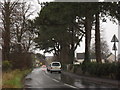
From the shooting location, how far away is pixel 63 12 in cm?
2780

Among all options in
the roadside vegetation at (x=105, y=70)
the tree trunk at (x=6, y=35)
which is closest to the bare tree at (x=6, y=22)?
the tree trunk at (x=6, y=35)

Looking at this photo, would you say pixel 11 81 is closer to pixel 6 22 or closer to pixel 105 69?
pixel 105 69

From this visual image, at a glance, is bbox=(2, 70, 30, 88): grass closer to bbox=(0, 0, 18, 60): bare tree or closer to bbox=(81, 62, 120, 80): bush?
bbox=(81, 62, 120, 80): bush

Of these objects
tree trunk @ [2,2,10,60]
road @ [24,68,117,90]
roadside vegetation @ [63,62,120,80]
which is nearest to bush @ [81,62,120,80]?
roadside vegetation @ [63,62,120,80]

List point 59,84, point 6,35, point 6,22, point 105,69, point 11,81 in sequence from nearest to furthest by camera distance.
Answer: point 11,81 < point 59,84 < point 105,69 < point 6,35 < point 6,22

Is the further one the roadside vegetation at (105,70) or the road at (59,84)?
the roadside vegetation at (105,70)

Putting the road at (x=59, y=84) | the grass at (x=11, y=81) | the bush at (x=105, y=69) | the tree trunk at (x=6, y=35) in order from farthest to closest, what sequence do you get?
the tree trunk at (x=6, y=35) → the bush at (x=105, y=69) → the road at (x=59, y=84) → the grass at (x=11, y=81)

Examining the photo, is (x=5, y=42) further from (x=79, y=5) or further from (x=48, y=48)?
(x=48, y=48)

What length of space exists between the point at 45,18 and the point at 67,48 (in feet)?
85.7

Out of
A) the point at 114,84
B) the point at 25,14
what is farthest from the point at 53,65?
the point at 114,84

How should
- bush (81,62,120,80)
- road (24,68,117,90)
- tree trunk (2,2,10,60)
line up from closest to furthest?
road (24,68,117,90)
bush (81,62,120,80)
tree trunk (2,2,10,60)

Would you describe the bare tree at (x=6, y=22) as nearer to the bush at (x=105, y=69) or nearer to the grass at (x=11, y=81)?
the bush at (x=105, y=69)

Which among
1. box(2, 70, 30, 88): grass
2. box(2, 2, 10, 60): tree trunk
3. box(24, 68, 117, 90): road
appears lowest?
box(24, 68, 117, 90): road

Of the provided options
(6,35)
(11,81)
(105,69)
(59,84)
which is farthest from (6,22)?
(11,81)
